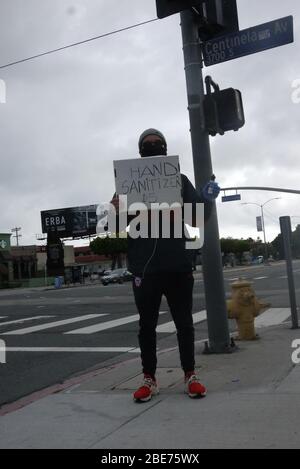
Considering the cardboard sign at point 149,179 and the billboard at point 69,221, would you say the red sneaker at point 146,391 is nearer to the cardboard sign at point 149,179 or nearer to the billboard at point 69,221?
the cardboard sign at point 149,179

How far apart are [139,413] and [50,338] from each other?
5.77 m

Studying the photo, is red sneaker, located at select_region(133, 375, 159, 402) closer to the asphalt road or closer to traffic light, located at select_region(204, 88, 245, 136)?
the asphalt road

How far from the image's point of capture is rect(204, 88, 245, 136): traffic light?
6.18 meters

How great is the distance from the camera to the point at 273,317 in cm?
1112

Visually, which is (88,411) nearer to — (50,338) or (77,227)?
(50,338)

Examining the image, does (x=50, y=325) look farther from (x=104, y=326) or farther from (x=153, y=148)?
(x=153, y=148)

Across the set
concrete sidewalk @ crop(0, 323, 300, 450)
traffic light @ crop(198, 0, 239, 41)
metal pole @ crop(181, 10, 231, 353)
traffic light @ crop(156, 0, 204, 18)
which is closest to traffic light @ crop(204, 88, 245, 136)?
metal pole @ crop(181, 10, 231, 353)

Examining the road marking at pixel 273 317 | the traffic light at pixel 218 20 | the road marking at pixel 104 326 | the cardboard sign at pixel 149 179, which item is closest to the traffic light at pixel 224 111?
the traffic light at pixel 218 20

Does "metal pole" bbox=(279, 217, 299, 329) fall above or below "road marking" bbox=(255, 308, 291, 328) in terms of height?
above

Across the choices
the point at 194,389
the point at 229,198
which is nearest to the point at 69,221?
the point at 229,198

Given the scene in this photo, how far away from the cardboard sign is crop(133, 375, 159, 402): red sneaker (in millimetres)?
1477

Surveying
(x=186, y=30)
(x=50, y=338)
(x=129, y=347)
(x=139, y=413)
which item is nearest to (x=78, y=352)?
(x=129, y=347)

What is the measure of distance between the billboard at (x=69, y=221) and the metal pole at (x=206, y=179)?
6917cm

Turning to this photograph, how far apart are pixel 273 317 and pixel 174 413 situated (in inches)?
284
